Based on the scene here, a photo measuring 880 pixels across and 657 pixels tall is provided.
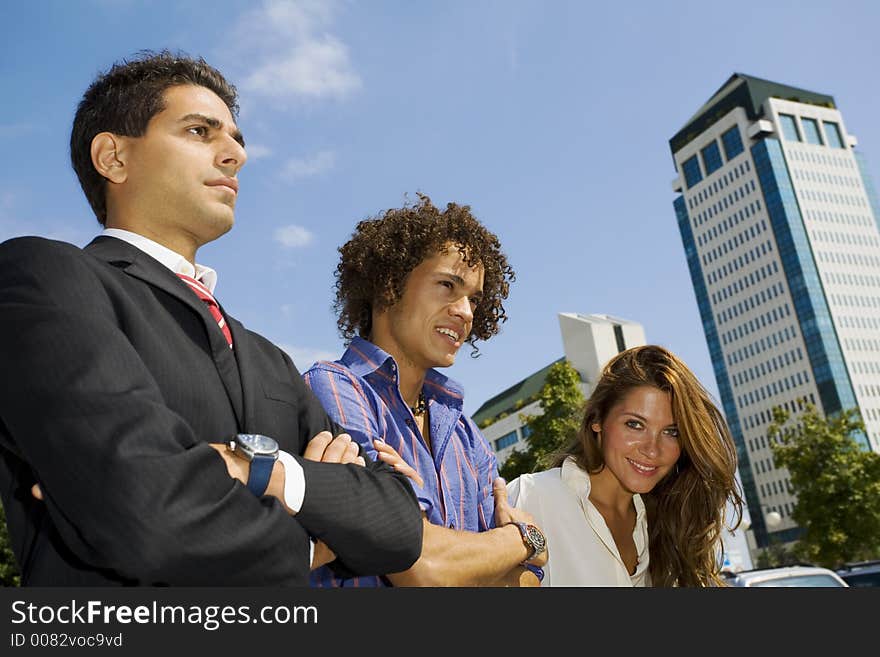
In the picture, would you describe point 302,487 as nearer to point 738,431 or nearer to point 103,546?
point 103,546

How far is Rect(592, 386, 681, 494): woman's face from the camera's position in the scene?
4.52m

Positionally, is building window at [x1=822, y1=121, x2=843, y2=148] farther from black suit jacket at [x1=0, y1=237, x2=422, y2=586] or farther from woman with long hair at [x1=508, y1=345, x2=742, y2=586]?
black suit jacket at [x1=0, y1=237, x2=422, y2=586]

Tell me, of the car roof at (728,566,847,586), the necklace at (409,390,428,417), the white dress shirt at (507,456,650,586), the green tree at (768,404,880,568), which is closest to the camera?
the necklace at (409,390,428,417)

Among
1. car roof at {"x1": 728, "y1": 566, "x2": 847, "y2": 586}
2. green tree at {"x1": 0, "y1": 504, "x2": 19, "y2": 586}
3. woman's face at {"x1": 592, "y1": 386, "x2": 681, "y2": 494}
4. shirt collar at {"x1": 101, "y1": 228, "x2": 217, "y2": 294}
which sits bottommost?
car roof at {"x1": 728, "y1": 566, "x2": 847, "y2": 586}

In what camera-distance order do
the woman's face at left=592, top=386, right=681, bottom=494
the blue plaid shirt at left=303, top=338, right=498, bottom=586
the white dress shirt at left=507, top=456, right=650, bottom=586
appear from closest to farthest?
1. the blue plaid shirt at left=303, top=338, right=498, bottom=586
2. the white dress shirt at left=507, top=456, right=650, bottom=586
3. the woman's face at left=592, top=386, right=681, bottom=494

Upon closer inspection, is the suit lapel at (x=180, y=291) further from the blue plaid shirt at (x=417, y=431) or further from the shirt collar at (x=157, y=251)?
the blue plaid shirt at (x=417, y=431)

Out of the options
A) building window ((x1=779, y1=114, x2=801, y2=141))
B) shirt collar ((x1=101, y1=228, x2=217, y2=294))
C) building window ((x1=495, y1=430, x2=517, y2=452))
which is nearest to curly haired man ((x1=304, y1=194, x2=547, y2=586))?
shirt collar ((x1=101, y1=228, x2=217, y2=294))

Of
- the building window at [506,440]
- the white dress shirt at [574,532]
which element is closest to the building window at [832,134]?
Answer: the building window at [506,440]

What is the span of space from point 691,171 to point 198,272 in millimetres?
130034

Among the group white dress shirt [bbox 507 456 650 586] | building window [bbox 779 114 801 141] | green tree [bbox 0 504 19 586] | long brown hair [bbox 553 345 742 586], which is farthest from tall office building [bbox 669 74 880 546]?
white dress shirt [bbox 507 456 650 586]

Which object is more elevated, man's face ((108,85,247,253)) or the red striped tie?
man's face ((108,85,247,253))

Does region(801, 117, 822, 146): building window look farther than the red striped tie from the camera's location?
Yes

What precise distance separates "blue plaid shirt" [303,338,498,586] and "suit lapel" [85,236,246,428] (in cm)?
84

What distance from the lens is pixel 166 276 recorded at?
6.80 ft
